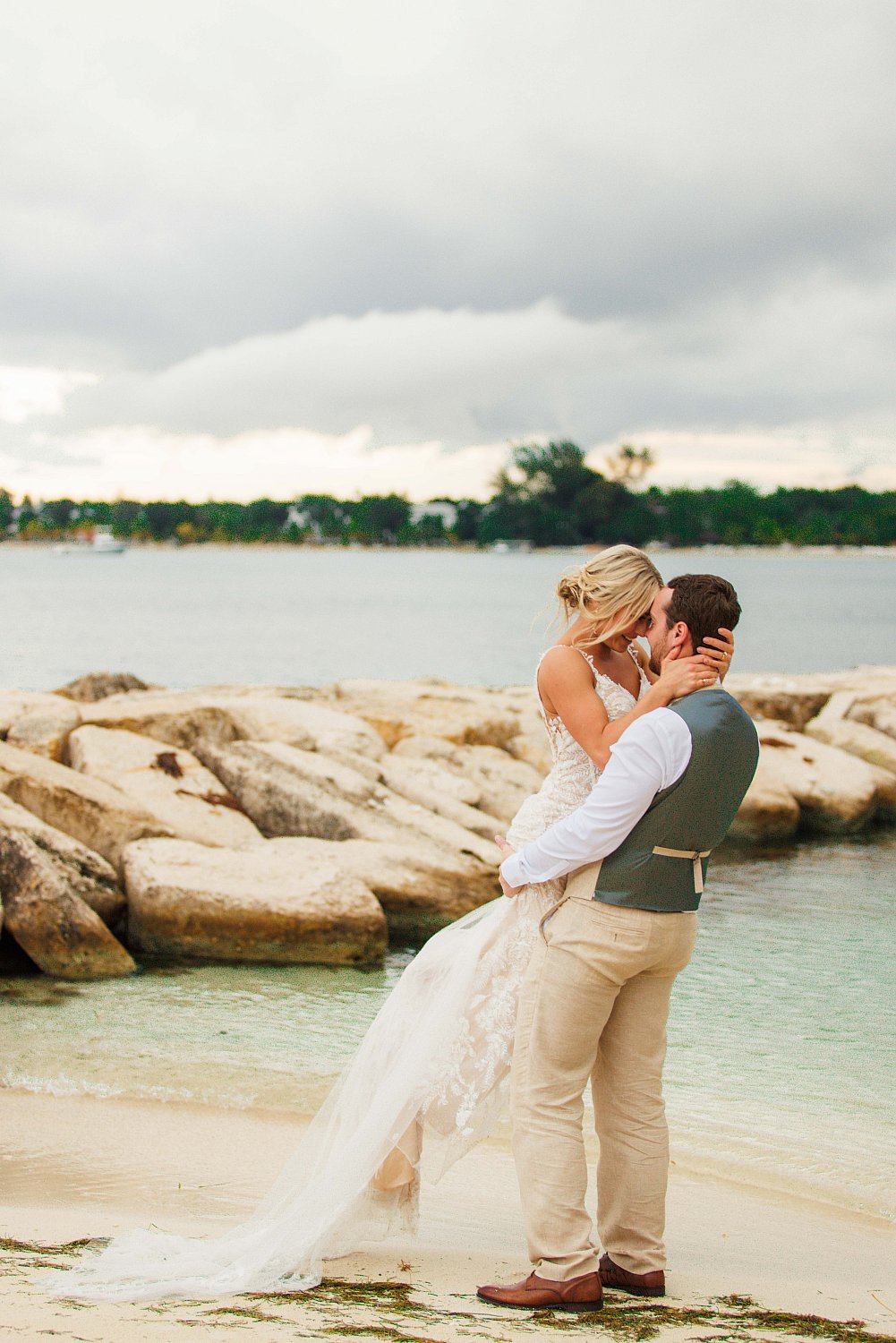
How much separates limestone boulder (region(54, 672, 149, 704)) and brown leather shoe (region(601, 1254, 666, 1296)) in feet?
41.0

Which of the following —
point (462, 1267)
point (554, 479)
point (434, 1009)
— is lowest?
point (462, 1267)

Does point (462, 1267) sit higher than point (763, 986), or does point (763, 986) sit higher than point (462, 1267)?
point (462, 1267)

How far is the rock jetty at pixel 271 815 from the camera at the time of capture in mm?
7965

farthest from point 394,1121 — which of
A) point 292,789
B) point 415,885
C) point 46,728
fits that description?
point 46,728

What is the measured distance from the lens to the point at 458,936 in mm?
3789

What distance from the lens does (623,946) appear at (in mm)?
3354

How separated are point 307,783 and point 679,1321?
6.98m

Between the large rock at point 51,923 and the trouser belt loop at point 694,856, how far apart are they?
514cm

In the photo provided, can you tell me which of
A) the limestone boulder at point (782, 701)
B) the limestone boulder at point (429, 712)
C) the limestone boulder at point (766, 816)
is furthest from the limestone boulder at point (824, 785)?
the limestone boulder at point (429, 712)

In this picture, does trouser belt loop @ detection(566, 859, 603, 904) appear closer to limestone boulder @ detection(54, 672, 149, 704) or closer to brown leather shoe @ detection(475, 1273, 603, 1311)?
brown leather shoe @ detection(475, 1273, 603, 1311)

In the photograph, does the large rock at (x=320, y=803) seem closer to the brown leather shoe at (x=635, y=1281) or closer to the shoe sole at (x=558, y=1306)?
the brown leather shoe at (x=635, y=1281)

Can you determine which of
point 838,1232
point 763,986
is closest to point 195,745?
point 763,986

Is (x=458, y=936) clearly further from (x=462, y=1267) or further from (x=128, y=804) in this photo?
(x=128, y=804)

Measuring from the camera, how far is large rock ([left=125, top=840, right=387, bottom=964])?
7.96 m
